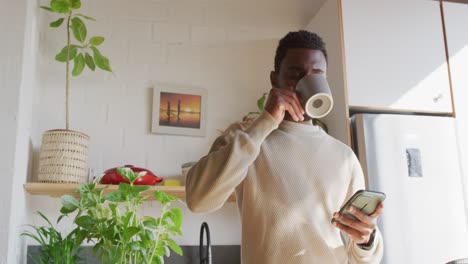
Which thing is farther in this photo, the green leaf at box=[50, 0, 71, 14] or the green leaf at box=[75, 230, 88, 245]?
the green leaf at box=[50, 0, 71, 14]

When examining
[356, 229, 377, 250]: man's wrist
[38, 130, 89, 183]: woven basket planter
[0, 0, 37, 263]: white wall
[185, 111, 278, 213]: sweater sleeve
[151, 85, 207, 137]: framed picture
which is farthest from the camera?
[151, 85, 207, 137]: framed picture

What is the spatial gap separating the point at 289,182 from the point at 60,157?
1292mm

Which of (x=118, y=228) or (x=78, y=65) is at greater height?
(x=78, y=65)

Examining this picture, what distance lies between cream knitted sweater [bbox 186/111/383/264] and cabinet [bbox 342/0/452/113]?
1167 mm

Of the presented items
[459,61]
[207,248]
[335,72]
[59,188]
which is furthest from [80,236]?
[459,61]

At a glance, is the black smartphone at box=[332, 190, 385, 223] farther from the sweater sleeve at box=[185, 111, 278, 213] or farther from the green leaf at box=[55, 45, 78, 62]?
the green leaf at box=[55, 45, 78, 62]

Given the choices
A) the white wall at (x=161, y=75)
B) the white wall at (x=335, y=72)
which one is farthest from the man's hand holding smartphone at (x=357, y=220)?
the white wall at (x=161, y=75)

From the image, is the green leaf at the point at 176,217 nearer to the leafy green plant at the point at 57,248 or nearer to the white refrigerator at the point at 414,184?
the leafy green plant at the point at 57,248

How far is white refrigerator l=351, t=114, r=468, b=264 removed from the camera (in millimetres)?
1963

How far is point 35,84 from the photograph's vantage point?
2.15m

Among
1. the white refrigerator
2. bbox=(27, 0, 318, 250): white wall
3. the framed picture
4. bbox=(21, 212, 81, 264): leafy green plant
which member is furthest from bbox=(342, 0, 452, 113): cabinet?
bbox=(21, 212, 81, 264): leafy green plant

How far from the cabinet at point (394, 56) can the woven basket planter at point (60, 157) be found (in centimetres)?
126

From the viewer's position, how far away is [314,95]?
3.05 feet

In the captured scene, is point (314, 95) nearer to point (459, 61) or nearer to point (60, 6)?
point (60, 6)
